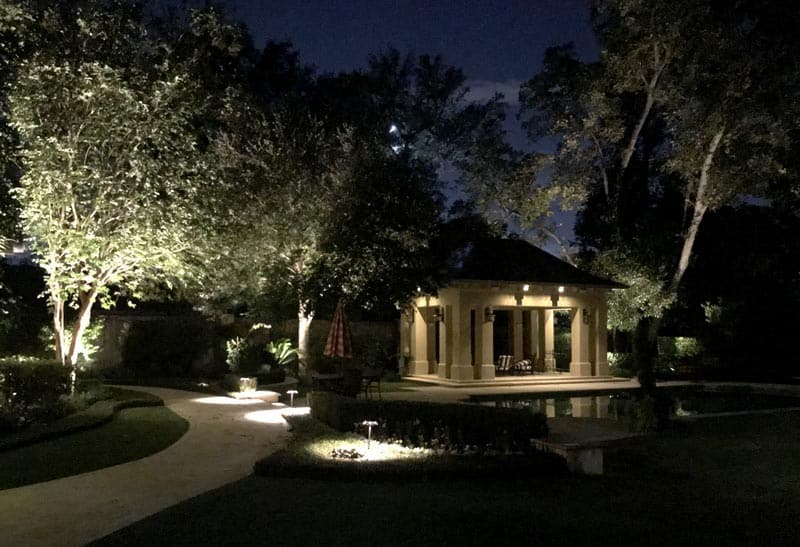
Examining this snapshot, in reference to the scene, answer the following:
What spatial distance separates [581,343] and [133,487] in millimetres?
20751

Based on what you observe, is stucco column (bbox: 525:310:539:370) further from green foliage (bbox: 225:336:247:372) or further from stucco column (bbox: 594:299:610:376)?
green foliage (bbox: 225:336:247:372)

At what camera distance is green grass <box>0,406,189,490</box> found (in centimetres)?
988

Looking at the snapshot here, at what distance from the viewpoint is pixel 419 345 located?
27.1m

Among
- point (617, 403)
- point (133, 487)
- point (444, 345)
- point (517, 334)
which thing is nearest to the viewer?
point (133, 487)

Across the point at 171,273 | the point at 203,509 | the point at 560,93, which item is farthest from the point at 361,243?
the point at 560,93

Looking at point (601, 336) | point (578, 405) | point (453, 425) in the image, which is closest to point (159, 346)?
point (578, 405)

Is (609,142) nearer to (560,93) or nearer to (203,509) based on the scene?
(560,93)

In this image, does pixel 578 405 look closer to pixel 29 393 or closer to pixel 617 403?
pixel 617 403

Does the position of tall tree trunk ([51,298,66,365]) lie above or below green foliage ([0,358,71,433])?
above

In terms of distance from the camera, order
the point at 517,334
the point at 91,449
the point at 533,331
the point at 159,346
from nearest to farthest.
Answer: the point at 91,449
the point at 159,346
the point at 517,334
the point at 533,331

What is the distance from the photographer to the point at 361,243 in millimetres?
19406

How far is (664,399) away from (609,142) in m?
18.0

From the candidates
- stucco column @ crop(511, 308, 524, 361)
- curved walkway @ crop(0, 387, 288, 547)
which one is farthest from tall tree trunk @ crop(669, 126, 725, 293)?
curved walkway @ crop(0, 387, 288, 547)

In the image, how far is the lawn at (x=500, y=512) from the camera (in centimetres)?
694
